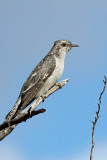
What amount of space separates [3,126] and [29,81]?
4842mm

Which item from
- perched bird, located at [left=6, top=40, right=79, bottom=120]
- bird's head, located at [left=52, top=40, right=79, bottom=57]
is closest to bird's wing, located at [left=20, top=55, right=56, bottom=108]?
perched bird, located at [left=6, top=40, right=79, bottom=120]

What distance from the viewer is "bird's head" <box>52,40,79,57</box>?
43.3ft

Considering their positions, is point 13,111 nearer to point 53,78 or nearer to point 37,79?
point 37,79

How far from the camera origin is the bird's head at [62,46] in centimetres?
1319

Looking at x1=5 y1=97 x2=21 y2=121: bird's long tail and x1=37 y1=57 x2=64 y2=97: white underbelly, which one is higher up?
x1=37 y1=57 x2=64 y2=97: white underbelly

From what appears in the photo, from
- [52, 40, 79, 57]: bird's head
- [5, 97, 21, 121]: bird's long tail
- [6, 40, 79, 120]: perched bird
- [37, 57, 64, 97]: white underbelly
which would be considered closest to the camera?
[5, 97, 21, 121]: bird's long tail

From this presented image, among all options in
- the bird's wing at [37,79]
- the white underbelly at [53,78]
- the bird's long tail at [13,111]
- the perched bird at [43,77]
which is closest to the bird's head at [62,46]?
the perched bird at [43,77]

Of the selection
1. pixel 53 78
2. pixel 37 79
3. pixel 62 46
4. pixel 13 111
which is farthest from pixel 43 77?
pixel 13 111

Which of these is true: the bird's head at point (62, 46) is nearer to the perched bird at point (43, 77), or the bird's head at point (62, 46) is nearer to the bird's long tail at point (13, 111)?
the perched bird at point (43, 77)

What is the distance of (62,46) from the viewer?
525 inches

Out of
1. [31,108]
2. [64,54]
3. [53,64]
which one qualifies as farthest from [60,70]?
[31,108]

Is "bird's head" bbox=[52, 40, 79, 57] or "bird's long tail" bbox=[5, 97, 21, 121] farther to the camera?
"bird's head" bbox=[52, 40, 79, 57]

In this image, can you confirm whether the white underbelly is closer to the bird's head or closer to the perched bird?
the perched bird

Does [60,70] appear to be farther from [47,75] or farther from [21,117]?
[21,117]
